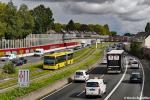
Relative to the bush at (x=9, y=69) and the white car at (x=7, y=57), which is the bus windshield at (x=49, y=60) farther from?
the white car at (x=7, y=57)

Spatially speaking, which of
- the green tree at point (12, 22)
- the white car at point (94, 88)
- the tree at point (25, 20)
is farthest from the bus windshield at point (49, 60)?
the tree at point (25, 20)

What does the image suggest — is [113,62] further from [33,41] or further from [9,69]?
[33,41]

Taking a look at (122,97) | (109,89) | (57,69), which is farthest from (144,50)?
(122,97)

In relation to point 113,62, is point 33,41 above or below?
above

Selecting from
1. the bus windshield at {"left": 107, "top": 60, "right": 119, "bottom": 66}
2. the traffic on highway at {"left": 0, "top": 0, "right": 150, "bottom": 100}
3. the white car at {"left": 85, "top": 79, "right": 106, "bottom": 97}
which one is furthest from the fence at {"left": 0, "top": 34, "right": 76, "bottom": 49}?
Result: the white car at {"left": 85, "top": 79, "right": 106, "bottom": 97}

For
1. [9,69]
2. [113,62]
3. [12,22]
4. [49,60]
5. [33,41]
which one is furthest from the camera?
[33,41]

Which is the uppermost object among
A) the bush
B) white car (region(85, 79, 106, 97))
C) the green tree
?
the green tree

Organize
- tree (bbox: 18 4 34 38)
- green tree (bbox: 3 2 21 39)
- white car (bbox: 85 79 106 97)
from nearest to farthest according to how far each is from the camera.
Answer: white car (bbox: 85 79 106 97), green tree (bbox: 3 2 21 39), tree (bbox: 18 4 34 38)

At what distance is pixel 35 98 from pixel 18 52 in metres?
74.2

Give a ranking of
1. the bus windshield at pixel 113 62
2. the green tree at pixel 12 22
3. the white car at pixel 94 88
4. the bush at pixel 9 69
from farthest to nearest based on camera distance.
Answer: the green tree at pixel 12 22
the bush at pixel 9 69
the bus windshield at pixel 113 62
the white car at pixel 94 88

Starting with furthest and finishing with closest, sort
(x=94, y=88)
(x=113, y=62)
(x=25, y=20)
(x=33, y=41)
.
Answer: (x=25, y=20)
(x=33, y=41)
(x=113, y=62)
(x=94, y=88)

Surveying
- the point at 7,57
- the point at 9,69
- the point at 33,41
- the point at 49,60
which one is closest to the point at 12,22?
the point at 33,41

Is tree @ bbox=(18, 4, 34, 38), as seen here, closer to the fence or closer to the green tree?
the fence

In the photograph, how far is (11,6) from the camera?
403 feet
